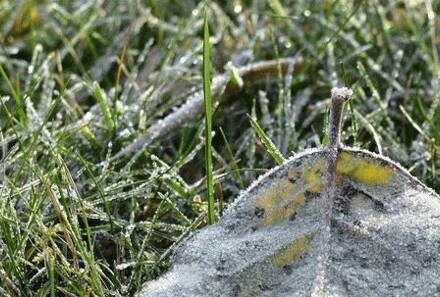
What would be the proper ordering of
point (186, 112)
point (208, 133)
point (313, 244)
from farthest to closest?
point (186, 112) < point (208, 133) < point (313, 244)

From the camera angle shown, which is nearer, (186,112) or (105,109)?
(105,109)

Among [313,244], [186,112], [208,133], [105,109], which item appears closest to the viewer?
[313,244]

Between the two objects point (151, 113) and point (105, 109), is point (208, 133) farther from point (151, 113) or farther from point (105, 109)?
point (151, 113)

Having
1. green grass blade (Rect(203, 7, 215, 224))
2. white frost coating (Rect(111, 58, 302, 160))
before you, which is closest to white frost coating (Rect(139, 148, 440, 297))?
green grass blade (Rect(203, 7, 215, 224))

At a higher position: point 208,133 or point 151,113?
point 208,133

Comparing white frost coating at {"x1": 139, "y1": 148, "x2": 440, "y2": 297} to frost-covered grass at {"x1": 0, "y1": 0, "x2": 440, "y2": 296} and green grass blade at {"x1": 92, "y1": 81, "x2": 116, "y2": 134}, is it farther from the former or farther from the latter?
green grass blade at {"x1": 92, "y1": 81, "x2": 116, "y2": 134}

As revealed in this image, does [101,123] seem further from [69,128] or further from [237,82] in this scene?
[237,82]

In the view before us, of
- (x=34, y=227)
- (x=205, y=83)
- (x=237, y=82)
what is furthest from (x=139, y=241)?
(x=237, y=82)

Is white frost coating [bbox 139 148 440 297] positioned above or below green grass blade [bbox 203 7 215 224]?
below

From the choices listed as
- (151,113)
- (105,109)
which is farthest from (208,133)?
(151,113)

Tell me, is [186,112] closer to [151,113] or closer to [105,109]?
[151,113]
